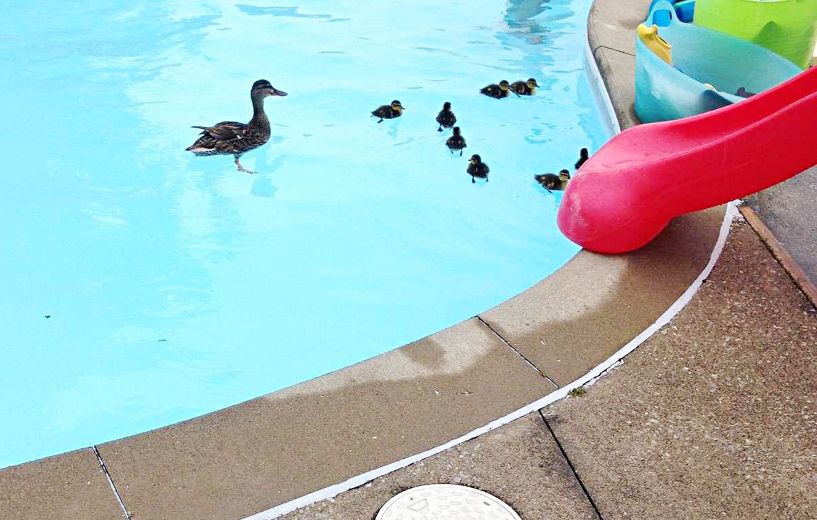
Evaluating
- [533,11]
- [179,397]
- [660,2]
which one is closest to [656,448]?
[179,397]

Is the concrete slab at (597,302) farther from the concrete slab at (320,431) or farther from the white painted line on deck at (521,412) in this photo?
the concrete slab at (320,431)

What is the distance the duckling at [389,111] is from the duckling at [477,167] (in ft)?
4.06

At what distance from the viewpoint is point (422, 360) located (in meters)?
4.12

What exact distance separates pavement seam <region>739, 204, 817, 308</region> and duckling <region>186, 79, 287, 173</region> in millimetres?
3999

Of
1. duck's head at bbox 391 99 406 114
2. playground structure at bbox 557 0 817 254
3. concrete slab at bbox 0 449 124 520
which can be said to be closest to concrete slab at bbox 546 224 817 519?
playground structure at bbox 557 0 817 254

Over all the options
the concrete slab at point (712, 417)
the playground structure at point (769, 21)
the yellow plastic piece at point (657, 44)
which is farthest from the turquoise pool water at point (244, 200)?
the concrete slab at point (712, 417)

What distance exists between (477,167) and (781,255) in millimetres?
2786

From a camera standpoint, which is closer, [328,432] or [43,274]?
[328,432]

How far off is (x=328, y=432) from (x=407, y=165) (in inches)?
167

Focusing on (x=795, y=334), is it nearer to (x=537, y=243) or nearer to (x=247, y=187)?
(x=537, y=243)

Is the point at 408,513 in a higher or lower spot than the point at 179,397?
higher

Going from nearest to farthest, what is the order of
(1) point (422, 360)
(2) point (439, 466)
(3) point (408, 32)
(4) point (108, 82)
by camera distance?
(2) point (439, 466) < (1) point (422, 360) < (4) point (108, 82) < (3) point (408, 32)

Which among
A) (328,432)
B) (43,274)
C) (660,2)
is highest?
(660,2)

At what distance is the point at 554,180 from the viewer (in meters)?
7.04
